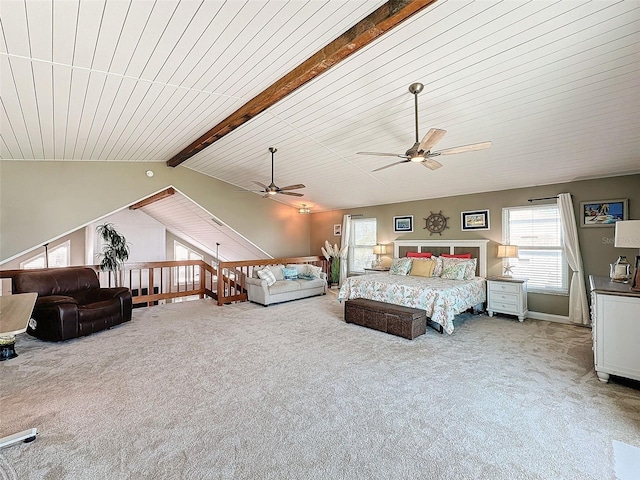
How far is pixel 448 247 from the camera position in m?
6.04

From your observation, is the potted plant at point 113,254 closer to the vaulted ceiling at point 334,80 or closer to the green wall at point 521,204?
the vaulted ceiling at point 334,80

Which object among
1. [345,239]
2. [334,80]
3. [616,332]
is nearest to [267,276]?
[345,239]

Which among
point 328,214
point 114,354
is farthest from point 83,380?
point 328,214

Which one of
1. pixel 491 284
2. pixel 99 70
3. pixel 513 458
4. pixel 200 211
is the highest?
pixel 99 70

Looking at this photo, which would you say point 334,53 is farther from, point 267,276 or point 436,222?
point 436,222

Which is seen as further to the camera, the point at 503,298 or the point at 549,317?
the point at 503,298

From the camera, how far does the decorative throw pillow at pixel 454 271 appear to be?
16.8 ft

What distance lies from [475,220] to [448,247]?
0.75 metres

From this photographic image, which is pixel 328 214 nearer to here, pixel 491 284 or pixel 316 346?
pixel 491 284

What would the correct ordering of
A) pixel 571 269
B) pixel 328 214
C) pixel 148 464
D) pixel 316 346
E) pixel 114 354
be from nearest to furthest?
pixel 148 464 → pixel 114 354 → pixel 316 346 → pixel 571 269 → pixel 328 214

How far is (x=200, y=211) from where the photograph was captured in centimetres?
699

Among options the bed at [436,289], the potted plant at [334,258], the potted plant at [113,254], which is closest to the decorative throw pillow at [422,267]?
the bed at [436,289]

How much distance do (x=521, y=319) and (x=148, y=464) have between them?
539 centimetres

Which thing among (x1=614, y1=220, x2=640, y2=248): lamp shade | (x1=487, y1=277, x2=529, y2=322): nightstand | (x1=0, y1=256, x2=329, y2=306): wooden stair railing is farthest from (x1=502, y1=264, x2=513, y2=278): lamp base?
(x1=0, y1=256, x2=329, y2=306): wooden stair railing
